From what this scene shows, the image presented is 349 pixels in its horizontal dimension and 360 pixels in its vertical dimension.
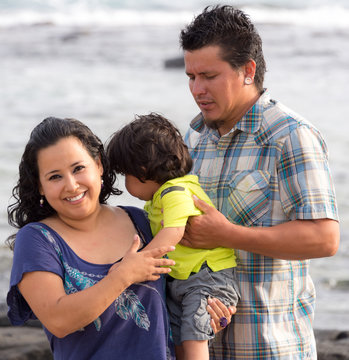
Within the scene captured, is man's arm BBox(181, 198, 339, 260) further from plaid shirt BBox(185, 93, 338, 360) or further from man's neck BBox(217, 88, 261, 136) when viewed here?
man's neck BBox(217, 88, 261, 136)

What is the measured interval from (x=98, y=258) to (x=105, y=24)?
2616 cm

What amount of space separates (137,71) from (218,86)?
50.5ft

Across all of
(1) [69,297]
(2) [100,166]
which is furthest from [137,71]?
(1) [69,297]

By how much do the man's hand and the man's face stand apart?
504 millimetres

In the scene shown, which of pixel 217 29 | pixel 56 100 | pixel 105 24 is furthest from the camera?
pixel 105 24

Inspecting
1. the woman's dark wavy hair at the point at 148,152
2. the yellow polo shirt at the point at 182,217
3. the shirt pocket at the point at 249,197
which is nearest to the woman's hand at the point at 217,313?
the yellow polo shirt at the point at 182,217

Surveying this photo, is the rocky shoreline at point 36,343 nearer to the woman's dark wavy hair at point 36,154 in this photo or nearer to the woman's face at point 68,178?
the woman's dark wavy hair at point 36,154

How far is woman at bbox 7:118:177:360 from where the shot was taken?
7.86ft

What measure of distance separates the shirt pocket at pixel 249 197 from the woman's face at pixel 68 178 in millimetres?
675

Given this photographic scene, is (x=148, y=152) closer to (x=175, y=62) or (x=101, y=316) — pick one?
(x=101, y=316)

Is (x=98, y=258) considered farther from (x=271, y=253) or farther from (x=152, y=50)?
(x=152, y=50)

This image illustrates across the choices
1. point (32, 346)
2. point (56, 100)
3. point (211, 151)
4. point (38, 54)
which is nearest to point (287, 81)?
point (56, 100)

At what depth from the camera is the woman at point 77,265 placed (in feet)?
7.86

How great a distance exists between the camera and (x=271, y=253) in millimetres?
2814
